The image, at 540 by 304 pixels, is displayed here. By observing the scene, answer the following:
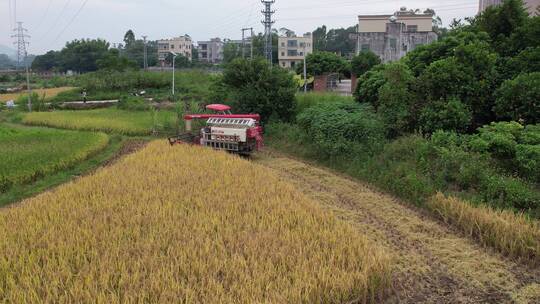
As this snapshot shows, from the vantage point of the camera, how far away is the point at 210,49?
11356 cm

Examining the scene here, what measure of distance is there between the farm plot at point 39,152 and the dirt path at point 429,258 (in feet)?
22.8

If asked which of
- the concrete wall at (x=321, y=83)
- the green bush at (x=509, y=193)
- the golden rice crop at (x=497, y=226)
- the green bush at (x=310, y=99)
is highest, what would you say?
the concrete wall at (x=321, y=83)

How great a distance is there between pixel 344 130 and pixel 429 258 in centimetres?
680

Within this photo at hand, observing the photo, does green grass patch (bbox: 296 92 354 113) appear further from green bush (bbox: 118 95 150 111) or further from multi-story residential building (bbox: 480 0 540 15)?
green bush (bbox: 118 95 150 111)

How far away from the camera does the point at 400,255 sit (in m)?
6.85

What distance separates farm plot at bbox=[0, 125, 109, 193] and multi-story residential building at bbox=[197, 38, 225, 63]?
325ft

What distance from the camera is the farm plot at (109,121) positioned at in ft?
61.1

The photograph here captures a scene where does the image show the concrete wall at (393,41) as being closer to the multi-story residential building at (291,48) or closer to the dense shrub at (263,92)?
the dense shrub at (263,92)

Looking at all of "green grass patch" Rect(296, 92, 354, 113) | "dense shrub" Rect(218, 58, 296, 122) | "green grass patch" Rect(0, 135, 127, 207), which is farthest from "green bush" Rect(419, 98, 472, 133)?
"green grass patch" Rect(0, 135, 127, 207)

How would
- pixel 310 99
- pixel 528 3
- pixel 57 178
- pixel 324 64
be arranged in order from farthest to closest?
pixel 324 64, pixel 528 3, pixel 310 99, pixel 57 178

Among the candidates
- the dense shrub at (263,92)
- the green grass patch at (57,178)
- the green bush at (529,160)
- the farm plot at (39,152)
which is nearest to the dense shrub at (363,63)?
the dense shrub at (263,92)

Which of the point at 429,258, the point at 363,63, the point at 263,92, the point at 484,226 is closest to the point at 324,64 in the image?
the point at 363,63

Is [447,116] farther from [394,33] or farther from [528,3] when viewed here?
[394,33]

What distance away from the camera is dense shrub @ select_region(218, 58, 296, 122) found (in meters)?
17.8
